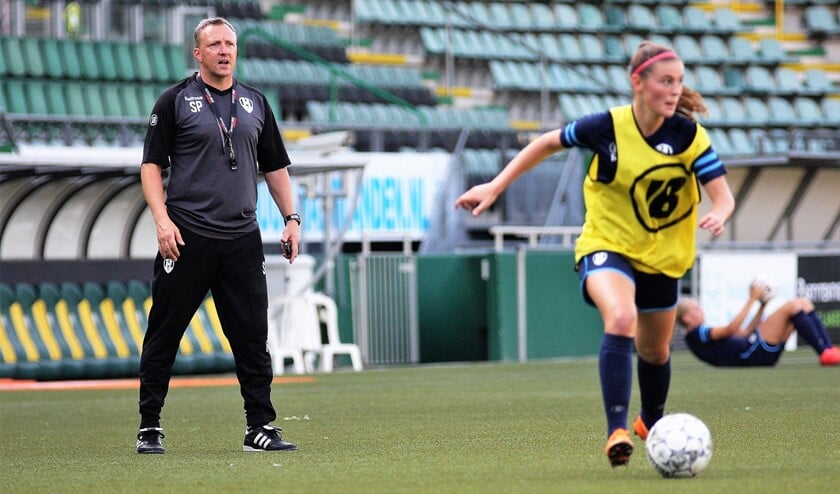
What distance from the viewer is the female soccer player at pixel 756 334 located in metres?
15.9

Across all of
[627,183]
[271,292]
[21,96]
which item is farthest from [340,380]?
[627,183]

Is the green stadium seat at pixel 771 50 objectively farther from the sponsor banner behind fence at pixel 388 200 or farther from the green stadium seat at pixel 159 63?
the green stadium seat at pixel 159 63

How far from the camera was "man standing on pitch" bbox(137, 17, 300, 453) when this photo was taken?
771 cm

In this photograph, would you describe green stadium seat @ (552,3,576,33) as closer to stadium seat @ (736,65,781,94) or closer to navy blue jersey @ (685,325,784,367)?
stadium seat @ (736,65,781,94)

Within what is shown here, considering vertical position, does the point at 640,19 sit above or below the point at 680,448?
above

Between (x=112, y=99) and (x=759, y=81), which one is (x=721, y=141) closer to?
(x=759, y=81)

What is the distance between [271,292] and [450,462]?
44.2 ft

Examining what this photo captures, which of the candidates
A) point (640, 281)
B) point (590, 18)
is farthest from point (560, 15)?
point (640, 281)

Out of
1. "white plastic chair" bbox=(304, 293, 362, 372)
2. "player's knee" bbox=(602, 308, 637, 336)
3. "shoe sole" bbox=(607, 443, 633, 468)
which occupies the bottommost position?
"white plastic chair" bbox=(304, 293, 362, 372)

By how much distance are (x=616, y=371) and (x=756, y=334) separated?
34.2ft

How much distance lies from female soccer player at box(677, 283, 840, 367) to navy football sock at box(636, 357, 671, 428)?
8.92 metres

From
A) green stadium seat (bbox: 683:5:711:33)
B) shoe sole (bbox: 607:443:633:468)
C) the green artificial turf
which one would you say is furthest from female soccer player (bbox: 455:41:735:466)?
green stadium seat (bbox: 683:5:711:33)

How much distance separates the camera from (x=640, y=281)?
22.5 ft

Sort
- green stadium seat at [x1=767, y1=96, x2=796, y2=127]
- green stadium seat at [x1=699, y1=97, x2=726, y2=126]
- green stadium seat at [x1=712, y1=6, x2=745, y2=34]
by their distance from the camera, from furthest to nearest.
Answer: green stadium seat at [x1=712, y1=6, x2=745, y2=34] → green stadium seat at [x1=767, y1=96, x2=796, y2=127] → green stadium seat at [x1=699, y1=97, x2=726, y2=126]
